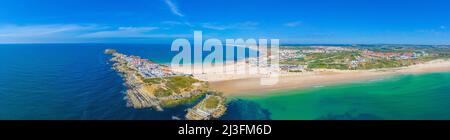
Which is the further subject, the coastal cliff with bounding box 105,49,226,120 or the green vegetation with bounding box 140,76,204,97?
the green vegetation with bounding box 140,76,204,97

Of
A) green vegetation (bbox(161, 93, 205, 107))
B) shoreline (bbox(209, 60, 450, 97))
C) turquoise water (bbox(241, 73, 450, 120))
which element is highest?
shoreline (bbox(209, 60, 450, 97))

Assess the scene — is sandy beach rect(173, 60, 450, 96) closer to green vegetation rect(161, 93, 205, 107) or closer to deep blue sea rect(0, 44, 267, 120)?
green vegetation rect(161, 93, 205, 107)

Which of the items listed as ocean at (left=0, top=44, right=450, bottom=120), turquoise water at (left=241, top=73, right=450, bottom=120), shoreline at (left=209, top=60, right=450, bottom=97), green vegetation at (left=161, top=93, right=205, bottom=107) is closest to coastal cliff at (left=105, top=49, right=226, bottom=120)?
green vegetation at (left=161, top=93, right=205, bottom=107)

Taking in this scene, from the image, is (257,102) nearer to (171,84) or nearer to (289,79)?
(171,84)

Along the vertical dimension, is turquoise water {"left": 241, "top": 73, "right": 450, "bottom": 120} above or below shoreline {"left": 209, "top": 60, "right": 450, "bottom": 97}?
below

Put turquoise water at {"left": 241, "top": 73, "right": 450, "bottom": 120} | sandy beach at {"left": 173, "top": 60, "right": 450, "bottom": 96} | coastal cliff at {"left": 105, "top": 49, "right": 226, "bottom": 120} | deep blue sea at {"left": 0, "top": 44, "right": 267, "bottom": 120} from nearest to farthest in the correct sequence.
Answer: deep blue sea at {"left": 0, "top": 44, "right": 267, "bottom": 120} → turquoise water at {"left": 241, "top": 73, "right": 450, "bottom": 120} → coastal cliff at {"left": 105, "top": 49, "right": 226, "bottom": 120} → sandy beach at {"left": 173, "top": 60, "right": 450, "bottom": 96}

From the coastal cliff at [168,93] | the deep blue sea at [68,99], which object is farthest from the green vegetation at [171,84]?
the deep blue sea at [68,99]
